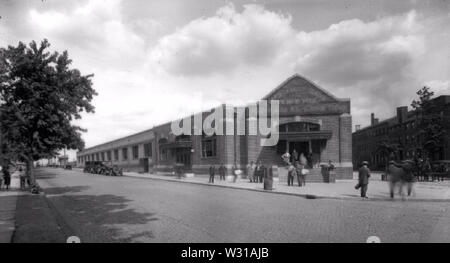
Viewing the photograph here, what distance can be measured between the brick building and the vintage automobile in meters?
29.2

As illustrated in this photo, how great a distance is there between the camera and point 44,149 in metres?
15.8

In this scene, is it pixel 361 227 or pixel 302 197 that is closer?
pixel 361 227

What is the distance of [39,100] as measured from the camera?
14758 millimetres

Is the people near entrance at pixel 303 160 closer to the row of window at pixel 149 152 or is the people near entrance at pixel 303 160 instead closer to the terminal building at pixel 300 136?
the terminal building at pixel 300 136

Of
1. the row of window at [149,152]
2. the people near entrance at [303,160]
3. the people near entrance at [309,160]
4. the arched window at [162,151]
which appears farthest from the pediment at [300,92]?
the arched window at [162,151]

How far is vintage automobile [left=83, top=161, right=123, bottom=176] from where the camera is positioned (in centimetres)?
3978

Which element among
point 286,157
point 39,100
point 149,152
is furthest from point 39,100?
point 149,152

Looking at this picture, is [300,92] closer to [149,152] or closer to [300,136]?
[300,136]

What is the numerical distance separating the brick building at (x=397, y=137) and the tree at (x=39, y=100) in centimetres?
2776
